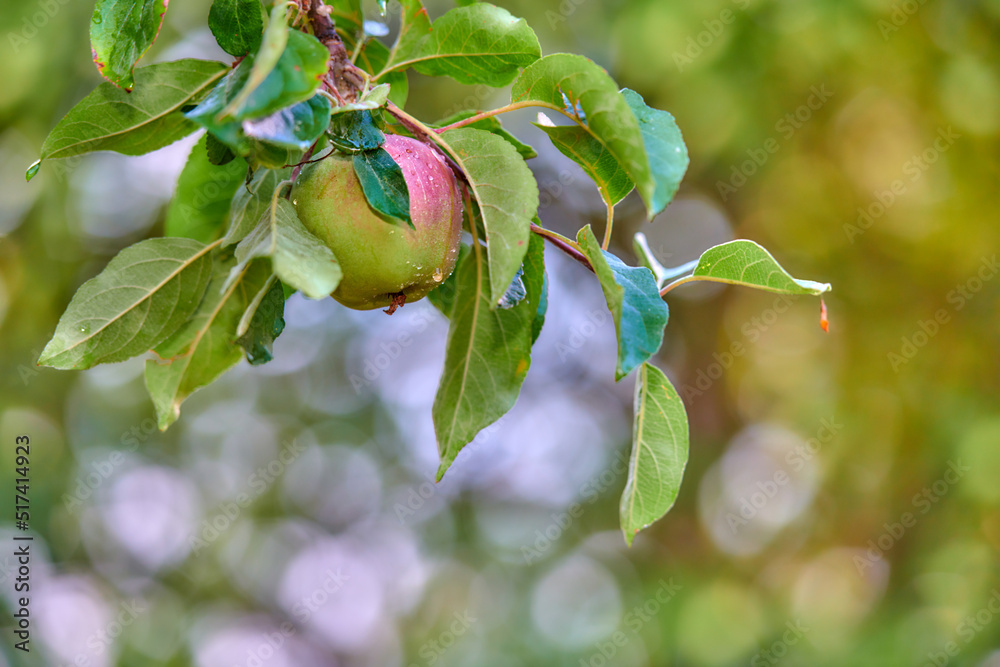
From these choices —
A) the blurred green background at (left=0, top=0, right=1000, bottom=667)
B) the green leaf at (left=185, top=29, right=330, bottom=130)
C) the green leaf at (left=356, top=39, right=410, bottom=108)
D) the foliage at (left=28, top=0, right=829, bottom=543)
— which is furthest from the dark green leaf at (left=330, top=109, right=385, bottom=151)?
the blurred green background at (left=0, top=0, right=1000, bottom=667)

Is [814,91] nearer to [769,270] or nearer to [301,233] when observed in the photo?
[769,270]

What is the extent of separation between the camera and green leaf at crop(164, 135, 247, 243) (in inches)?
30.5

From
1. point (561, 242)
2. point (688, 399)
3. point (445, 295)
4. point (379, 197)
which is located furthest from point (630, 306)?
point (688, 399)

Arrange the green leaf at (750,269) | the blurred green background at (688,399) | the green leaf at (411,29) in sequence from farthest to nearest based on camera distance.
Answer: the blurred green background at (688,399)
the green leaf at (411,29)
the green leaf at (750,269)

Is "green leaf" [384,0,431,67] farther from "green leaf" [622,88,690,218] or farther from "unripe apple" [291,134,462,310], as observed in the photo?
"green leaf" [622,88,690,218]

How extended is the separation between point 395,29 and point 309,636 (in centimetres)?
339

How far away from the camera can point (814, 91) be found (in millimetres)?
2850

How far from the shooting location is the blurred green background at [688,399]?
2350 millimetres

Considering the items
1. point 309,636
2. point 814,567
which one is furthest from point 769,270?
point 309,636

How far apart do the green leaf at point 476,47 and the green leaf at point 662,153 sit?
184mm

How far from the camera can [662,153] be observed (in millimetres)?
501

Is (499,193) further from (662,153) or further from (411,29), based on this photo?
(411,29)

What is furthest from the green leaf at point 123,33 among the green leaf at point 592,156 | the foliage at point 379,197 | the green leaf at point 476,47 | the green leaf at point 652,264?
the green leaf at point 652,264

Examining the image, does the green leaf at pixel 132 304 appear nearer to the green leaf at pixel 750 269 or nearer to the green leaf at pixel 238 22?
the green leaf at pixel 238 22
